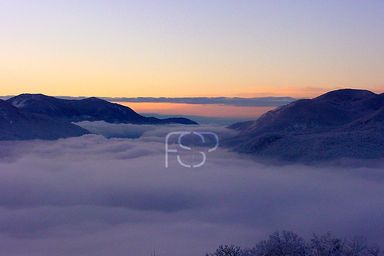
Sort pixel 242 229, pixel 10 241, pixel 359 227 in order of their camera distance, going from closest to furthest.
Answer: pixel 359 227 < pixel 10 241 < pixel 242 229

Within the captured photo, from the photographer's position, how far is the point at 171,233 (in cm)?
18738

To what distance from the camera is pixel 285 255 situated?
6694cm

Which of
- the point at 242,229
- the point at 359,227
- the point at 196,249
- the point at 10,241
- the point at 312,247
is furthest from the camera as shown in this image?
the point at 242,229

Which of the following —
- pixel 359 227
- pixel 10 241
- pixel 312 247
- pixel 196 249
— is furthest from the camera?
pixel 10 241

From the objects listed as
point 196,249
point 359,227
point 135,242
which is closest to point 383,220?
point 359,227

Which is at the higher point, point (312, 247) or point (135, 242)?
point (312, 247)

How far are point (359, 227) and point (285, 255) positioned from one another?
367ft

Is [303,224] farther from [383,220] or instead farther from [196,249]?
[196,249]

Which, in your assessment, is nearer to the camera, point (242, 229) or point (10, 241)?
point (10, 241)

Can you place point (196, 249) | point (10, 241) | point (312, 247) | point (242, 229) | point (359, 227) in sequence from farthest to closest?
point (242, 229) < point (10, 241) < point (359, 227) < point (196, 249) < point (312, 247)

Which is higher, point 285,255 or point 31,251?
point 285,255

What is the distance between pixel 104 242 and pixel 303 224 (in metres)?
69.1

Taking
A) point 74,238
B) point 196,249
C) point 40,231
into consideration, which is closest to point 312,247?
point 196,249

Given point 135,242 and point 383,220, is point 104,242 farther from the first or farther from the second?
point 383,220
